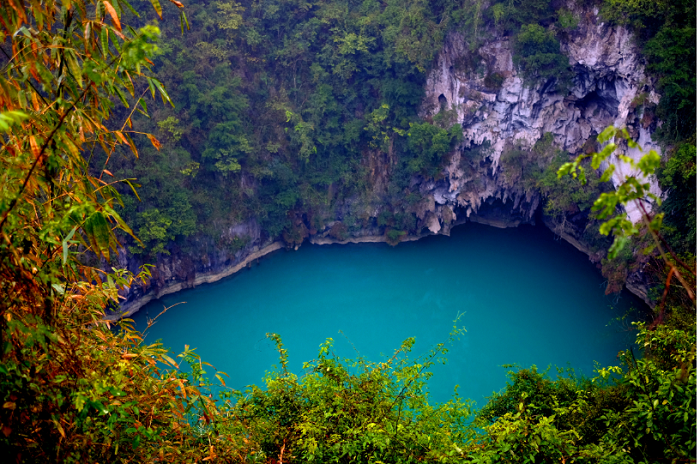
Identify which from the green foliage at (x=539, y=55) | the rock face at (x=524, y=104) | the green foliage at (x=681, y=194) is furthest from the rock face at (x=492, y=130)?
the green foliage at (x=681, y=194)

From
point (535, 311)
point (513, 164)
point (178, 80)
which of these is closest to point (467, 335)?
point (535, 311)

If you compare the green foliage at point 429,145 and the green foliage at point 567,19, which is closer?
the green foliage at point 567,19

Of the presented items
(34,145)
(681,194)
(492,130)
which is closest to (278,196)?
(492,130)

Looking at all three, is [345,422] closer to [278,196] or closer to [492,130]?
[278,196]

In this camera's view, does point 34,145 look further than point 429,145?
No

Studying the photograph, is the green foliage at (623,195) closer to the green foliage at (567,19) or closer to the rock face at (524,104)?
the rock face at (524,104)

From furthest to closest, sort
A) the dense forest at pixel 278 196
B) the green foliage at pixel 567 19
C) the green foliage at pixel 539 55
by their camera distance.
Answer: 1. the green foliage at pixel 539 55
2. the green foliage at pixel 567 19
3. the dense forest at pixel 278 196

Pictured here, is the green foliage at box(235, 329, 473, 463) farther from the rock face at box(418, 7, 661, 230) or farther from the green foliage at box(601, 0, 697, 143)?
the rock face at box(418, 7, 661, 230)

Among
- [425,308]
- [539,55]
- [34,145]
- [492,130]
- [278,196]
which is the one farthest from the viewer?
[278,196]
